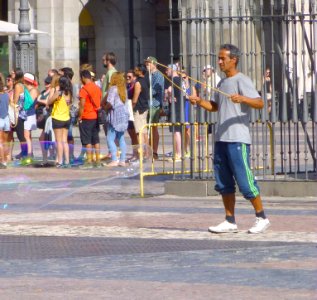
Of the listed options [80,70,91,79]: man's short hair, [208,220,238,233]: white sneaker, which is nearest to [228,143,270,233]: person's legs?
[208,220,238,233]: white sneaker

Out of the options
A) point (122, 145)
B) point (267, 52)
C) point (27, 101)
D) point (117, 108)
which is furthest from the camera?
point (27, 101)

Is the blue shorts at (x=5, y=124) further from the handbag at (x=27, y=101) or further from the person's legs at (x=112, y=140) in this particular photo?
the person's legs at (x=112, y=140)

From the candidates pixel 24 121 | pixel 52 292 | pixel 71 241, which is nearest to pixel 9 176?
pixel 71 241

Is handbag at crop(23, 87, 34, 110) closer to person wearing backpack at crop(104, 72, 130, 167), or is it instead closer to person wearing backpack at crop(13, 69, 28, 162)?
person wearing backpack at crop(13, 69, 28, 162)

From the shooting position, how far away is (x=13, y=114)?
82.3 feet

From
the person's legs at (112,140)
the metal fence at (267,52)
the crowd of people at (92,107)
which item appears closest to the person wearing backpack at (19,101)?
the crowd of people at (92,107)

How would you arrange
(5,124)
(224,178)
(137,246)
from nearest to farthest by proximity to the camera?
(137,246) → (224,178) → (5,124)

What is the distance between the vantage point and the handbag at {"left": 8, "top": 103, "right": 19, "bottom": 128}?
24953 mm

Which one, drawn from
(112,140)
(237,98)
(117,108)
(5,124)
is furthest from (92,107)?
(237,98)

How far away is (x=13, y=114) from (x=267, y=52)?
Result: 847 cm

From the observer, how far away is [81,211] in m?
16.2

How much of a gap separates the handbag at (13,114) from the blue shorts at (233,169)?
1183cm

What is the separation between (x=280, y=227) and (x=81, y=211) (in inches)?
114

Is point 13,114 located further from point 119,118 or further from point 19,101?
point 119,118
